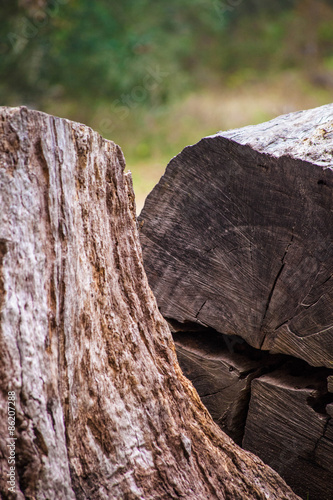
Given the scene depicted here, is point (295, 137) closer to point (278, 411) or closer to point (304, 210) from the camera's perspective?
point (304, 210)

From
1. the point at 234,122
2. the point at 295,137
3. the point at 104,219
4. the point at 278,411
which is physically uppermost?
the point at 234,122

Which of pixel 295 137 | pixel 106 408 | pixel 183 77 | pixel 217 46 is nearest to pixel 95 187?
pixel 106 408

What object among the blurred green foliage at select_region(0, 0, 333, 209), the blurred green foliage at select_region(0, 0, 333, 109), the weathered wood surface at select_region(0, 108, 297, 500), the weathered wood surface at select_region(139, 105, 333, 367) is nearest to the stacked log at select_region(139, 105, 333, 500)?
the weathered wood surface at select_region(139, 105, 333, 367)

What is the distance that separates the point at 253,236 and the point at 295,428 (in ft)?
2.23

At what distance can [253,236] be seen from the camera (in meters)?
1.80

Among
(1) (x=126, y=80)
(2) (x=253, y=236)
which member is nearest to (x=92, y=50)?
(1) (x=126, y=80)

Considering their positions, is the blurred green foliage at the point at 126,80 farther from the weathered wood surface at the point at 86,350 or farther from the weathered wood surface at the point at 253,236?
the weathered wood surface at the point at 86,350

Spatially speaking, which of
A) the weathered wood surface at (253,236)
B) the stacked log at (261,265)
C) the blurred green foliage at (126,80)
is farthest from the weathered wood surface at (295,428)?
the blurred green foliage at (126,80)

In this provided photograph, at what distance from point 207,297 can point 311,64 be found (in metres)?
14.1

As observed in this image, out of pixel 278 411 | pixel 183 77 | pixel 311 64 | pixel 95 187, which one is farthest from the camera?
pixel 311 64

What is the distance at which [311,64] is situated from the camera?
14.4m

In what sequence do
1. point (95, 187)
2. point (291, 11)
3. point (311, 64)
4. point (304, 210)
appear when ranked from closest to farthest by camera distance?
point (95, 187) < point (304, 210) < point (311, 64) < point (291, 11)

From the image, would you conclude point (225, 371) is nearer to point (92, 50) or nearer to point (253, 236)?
point (253, 236)

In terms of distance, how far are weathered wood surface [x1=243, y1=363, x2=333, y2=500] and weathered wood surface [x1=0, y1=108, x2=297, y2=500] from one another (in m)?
0.22
